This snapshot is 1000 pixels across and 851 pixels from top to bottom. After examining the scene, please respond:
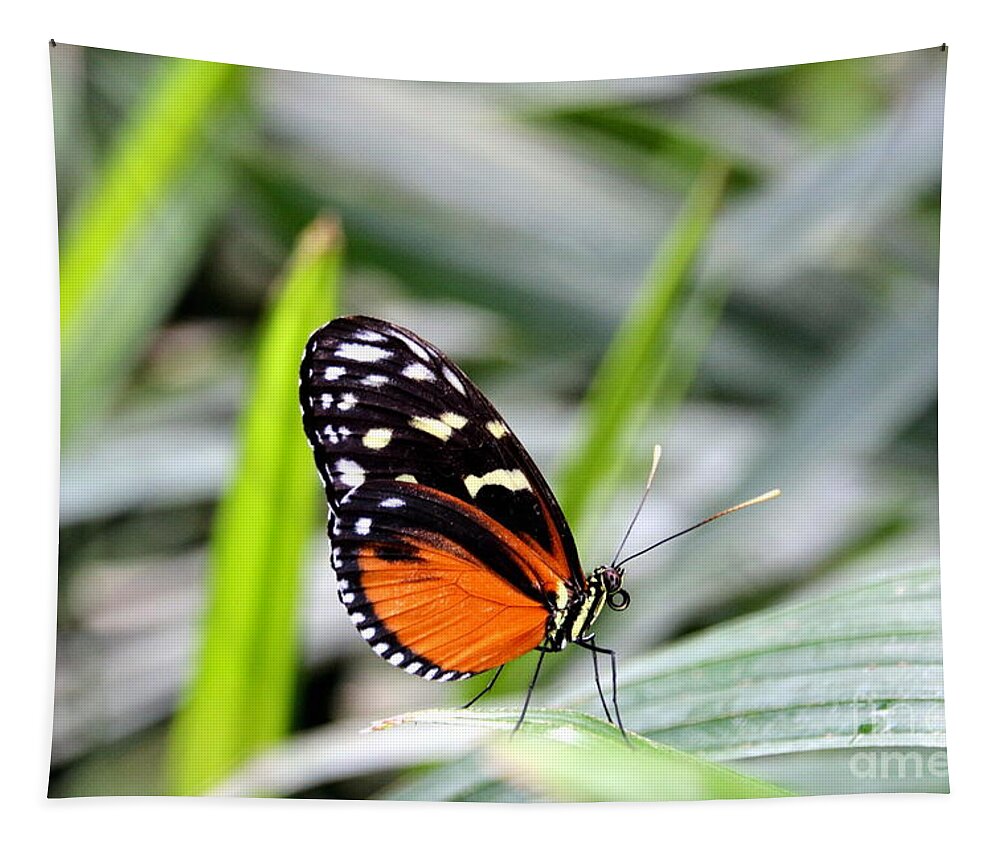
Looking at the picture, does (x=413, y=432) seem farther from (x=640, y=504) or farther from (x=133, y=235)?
(x=133, y=235)

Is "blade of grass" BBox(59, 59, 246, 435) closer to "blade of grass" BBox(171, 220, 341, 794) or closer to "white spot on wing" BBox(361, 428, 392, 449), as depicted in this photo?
"blade of grass" BBox(171, 220, 341, 794)

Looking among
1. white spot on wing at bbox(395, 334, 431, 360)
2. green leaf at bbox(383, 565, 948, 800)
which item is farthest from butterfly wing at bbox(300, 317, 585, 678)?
green leaf at bbox(383, 565, 948, 800)

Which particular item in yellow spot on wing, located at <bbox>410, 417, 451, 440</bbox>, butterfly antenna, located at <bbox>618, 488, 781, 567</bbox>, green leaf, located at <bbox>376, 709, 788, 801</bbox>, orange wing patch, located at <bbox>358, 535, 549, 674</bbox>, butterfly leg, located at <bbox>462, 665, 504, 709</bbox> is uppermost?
yellow spot on wing, located at <bbox>410, 417, 451, 440</bbox>

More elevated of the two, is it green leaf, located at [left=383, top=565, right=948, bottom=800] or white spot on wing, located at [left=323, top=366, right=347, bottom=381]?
white spot on wing, located at [left=323, top=366, right=347, bottom=381]

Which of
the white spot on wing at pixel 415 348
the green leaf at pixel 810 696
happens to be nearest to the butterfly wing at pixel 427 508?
the white spot on wing at pixel 415 348

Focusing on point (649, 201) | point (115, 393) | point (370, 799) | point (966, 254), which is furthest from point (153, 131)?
point (966, 254)

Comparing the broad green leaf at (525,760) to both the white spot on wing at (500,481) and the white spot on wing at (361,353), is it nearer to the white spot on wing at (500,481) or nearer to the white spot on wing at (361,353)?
the white spot on wing at (500,481)

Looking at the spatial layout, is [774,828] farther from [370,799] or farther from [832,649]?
[370,799]
